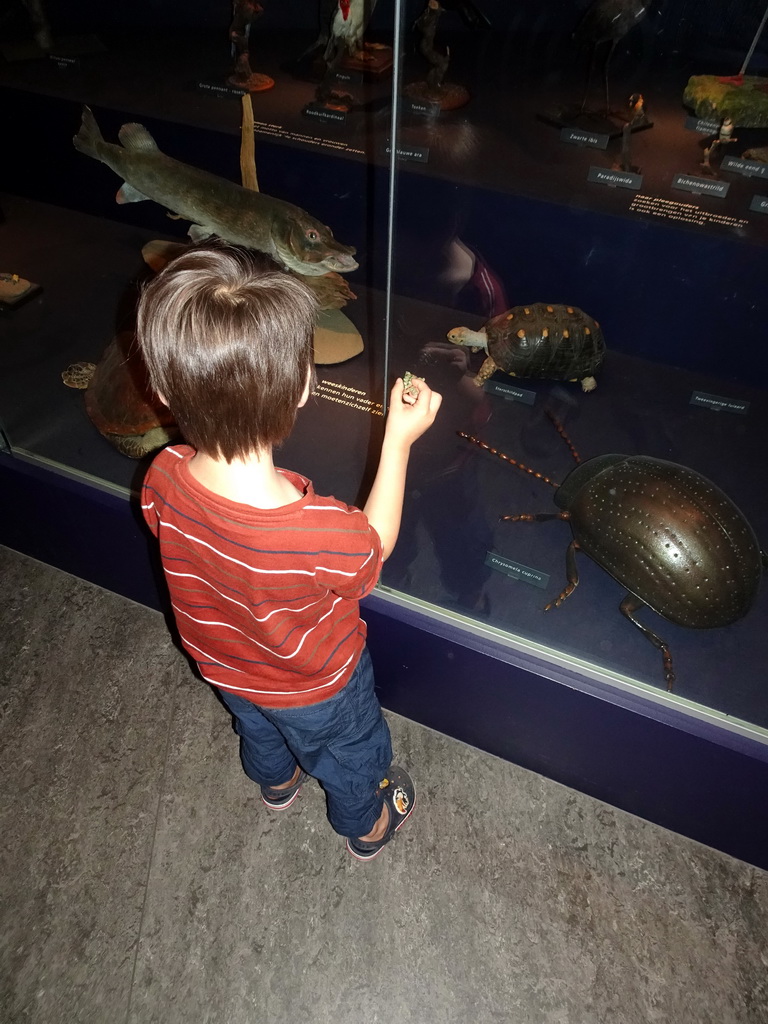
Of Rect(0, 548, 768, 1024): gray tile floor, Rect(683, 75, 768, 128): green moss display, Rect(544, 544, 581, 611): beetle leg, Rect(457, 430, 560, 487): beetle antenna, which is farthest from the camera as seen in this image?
Rect(457, 430, 560, 487): beetle antenna

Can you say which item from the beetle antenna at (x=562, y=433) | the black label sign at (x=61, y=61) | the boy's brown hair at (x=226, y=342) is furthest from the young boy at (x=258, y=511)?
the black label sign at (x=61, y=61)

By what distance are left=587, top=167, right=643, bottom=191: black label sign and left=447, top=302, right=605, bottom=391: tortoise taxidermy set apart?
1.05 feet

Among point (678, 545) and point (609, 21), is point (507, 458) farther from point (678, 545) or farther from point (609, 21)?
point (609, 21)

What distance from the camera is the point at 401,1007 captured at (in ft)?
4.43

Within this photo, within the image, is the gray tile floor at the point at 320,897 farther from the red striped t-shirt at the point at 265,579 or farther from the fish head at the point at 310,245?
the fish head at the point at 310,245

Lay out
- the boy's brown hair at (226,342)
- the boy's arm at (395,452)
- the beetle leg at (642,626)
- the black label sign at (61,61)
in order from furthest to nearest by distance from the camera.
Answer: the black label sign at (61,61), the beetle leg at (642,626), the boy's arm at (395,452), the boy's brown hair at (226,342)

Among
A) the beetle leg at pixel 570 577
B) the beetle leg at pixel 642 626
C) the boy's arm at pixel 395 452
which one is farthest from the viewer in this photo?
the beetle leg at pixel 570 577

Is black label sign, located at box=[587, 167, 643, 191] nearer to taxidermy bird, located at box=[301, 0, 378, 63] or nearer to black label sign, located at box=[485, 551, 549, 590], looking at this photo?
taxidermy bird, located at box=[301, 0, 378, 63]

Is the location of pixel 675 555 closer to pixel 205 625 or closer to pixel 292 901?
pixel 205 625

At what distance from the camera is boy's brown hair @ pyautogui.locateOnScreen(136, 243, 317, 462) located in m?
0.73

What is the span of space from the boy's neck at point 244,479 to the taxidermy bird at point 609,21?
1.52 m

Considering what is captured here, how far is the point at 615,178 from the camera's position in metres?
1.78

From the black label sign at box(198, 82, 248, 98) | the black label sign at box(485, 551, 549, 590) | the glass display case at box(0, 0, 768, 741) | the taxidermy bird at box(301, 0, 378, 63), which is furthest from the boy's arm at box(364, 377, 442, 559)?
the black label sign at box(198, 82, 248, 98)

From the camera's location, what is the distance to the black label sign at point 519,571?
1.60m
